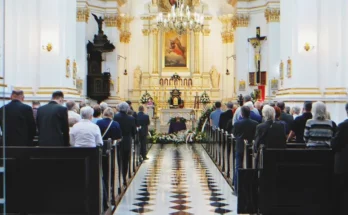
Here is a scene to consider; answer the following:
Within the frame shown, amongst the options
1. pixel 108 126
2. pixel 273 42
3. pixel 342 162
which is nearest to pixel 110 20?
pixel 273 42

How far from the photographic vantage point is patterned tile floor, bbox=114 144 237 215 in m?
10.3

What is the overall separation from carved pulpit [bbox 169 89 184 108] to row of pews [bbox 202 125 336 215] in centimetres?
2258

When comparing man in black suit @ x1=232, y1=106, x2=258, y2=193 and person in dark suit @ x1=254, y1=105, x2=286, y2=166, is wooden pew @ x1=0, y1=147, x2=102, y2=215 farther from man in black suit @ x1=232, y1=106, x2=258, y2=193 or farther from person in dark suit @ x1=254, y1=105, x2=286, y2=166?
man in black suit @ x1=232, y1=106, x2=258, y2=193

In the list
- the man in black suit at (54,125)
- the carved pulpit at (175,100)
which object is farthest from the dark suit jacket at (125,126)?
the carved pulpit at (175,100)

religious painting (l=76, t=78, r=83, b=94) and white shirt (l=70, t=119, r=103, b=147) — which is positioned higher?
religious painting (l=76, t=78, r=83, b=94)

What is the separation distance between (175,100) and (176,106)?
0.41 meters

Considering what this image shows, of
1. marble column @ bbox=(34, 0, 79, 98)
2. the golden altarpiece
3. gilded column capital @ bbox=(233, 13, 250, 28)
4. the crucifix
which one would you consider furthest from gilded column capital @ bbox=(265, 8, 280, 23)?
marble column @ bbox=(34, 0, 79, 98)

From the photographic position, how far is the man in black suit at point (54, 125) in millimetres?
9125

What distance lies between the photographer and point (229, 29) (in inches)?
1346

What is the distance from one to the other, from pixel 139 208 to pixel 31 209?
91.6 inches

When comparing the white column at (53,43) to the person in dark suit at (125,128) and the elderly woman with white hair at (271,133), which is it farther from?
the elderly woman with white hair at (271,133)

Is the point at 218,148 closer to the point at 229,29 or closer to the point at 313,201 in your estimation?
the point at 313,201

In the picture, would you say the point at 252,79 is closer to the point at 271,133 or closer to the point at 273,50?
the point at 273,50

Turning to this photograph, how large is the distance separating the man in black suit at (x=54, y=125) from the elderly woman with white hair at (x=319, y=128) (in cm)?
385
